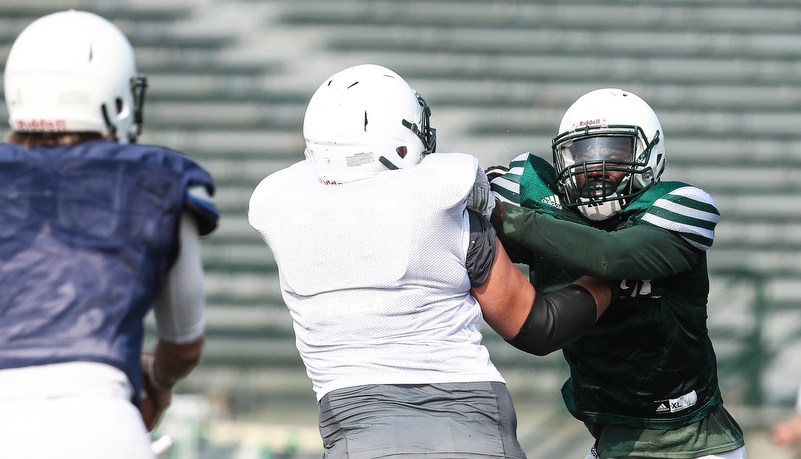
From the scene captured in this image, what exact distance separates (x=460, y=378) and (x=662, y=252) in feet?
2.73

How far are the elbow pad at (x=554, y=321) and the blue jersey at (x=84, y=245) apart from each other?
939 mm

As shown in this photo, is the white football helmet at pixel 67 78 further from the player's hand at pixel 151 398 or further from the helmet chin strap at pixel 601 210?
the helmet chin strap at pixel 601 210

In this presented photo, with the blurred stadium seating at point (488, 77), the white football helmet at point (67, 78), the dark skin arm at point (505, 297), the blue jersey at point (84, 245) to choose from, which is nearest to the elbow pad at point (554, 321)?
the dark skin arm at point (505, 297)

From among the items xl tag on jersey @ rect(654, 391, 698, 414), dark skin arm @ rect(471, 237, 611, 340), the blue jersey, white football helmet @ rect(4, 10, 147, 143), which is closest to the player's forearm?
the blue jersey

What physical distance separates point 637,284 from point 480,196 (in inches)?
27.7

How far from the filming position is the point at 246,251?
618 centimetres

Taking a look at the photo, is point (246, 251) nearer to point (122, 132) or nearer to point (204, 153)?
point (204, 153)

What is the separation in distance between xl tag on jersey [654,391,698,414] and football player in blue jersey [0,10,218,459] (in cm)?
153

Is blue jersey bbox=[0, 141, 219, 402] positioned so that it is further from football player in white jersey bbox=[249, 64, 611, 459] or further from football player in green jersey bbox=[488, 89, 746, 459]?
football player in green jersey bbox=[488, 89, 746, 459]

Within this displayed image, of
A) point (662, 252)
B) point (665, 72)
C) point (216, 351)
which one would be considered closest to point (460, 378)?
point (662, 252)

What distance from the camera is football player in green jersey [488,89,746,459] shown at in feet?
8.16

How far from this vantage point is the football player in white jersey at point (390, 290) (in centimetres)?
188

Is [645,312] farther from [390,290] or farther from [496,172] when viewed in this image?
[390,290]

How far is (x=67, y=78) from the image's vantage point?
170cm
